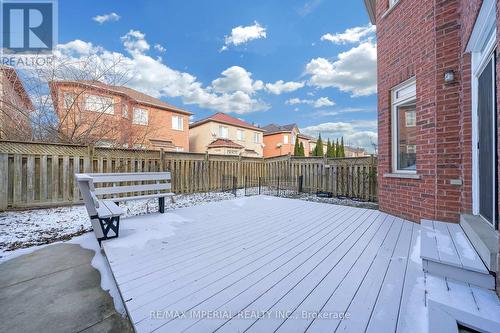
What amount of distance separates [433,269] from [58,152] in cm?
757

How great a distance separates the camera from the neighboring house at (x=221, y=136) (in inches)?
793

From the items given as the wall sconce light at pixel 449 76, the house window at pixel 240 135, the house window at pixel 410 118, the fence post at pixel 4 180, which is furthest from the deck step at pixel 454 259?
the house window at pixel 240 135

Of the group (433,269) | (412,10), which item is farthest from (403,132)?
(433,269)

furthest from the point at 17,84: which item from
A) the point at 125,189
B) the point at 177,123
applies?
the point at 177,123

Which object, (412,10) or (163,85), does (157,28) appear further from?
(412,10)

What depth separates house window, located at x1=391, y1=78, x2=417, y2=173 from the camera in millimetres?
3877

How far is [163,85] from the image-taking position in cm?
1528

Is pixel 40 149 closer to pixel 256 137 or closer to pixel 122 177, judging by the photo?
pixel 122 177

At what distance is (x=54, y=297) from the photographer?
1898mm

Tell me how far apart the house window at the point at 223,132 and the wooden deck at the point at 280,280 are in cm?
1893

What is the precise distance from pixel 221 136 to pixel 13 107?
16.6 meters

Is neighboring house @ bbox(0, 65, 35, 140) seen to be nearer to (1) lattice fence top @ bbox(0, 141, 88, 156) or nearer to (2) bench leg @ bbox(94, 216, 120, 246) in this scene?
(1) lattice fence top @ bbox(0, 141, 88, 156)

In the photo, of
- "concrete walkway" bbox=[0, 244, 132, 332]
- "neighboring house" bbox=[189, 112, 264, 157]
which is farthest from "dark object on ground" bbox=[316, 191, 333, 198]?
"neighboring house" bbox=[189, 112, 264, 157]

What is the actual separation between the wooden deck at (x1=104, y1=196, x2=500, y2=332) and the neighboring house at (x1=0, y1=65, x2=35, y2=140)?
5.83m
